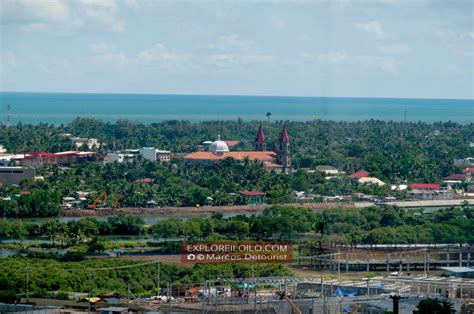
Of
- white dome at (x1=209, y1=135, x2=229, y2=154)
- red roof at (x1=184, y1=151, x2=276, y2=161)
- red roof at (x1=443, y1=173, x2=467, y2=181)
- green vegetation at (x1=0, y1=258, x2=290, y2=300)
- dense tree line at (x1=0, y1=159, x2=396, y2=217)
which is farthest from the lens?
white dome at (x1=209, y1=135, x2=229, y2=154)

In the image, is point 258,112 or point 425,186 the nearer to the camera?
point 425,186

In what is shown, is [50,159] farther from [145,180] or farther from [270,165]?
[270,165]

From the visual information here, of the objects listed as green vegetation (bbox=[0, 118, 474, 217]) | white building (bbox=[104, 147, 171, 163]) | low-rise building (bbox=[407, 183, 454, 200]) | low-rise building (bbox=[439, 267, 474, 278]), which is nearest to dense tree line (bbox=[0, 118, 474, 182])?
green vegetation (bbox=[0, 118, 474, 217])

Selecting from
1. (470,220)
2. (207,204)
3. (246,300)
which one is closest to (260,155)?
(207,204)

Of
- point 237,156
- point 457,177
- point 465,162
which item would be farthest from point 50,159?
point 465,162

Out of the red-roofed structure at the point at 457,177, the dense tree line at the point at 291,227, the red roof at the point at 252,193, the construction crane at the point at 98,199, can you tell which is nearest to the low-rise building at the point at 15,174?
the construction crane at the point at 98,199

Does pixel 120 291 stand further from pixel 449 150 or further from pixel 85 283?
pixel 449 150

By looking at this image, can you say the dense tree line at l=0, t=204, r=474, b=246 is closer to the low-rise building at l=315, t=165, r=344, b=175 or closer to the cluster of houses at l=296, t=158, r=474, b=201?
the cluster of houses at l=296, t=158, r=474, b=201
